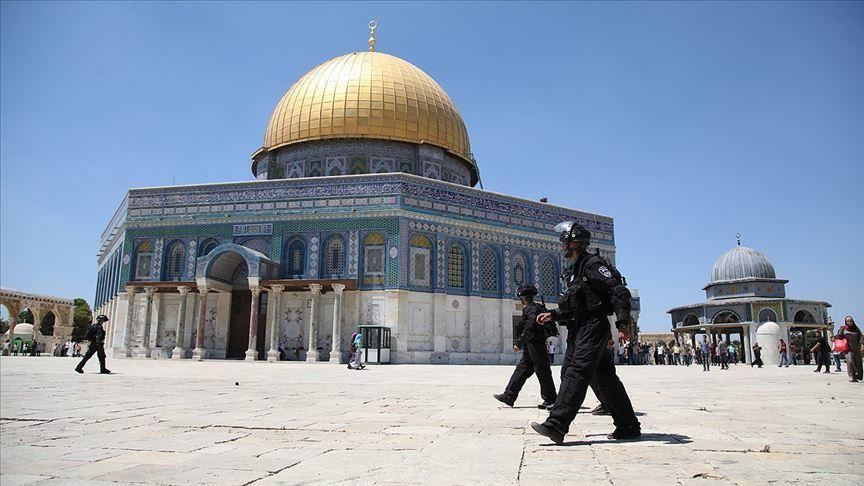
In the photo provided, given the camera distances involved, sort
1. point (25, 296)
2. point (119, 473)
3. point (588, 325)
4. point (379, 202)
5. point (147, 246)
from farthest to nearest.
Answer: point (25, 296)
point (147, 246)
point (379, 202)
point (588, 325)
point (119, 473)

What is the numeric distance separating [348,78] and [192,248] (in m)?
10.8

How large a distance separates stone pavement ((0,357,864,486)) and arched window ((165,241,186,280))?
2049 centimetres

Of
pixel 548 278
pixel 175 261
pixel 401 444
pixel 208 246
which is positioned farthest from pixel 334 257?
pixel 401 444

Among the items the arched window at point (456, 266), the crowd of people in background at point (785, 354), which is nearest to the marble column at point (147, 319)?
the arched window at point (456, 266)

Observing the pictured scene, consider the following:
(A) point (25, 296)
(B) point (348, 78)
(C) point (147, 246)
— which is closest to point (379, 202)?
(B) point (348, 78)

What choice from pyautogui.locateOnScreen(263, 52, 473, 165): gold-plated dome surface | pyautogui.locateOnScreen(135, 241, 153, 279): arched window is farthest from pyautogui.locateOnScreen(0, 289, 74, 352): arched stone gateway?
pyautogui.locateOnScreen(263, 52, 473, 165): gold-plated dome surface

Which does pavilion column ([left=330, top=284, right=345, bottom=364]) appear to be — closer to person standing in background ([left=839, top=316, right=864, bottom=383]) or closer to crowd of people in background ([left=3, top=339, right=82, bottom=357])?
crowd of people in background ([left=3, top=339, right=82, bottom=357])

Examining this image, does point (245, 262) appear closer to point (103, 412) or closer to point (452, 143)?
point (452, 143)

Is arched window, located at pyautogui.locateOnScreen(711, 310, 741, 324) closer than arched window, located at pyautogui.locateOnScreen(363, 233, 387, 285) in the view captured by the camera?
No

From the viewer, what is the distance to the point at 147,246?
2769cm

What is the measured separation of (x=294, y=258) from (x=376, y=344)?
5532 mm

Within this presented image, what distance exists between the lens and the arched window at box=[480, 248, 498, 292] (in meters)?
27.4

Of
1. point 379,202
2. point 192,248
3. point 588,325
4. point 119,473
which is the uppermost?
point 379,202

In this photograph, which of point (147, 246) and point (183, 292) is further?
point (147, 246)
